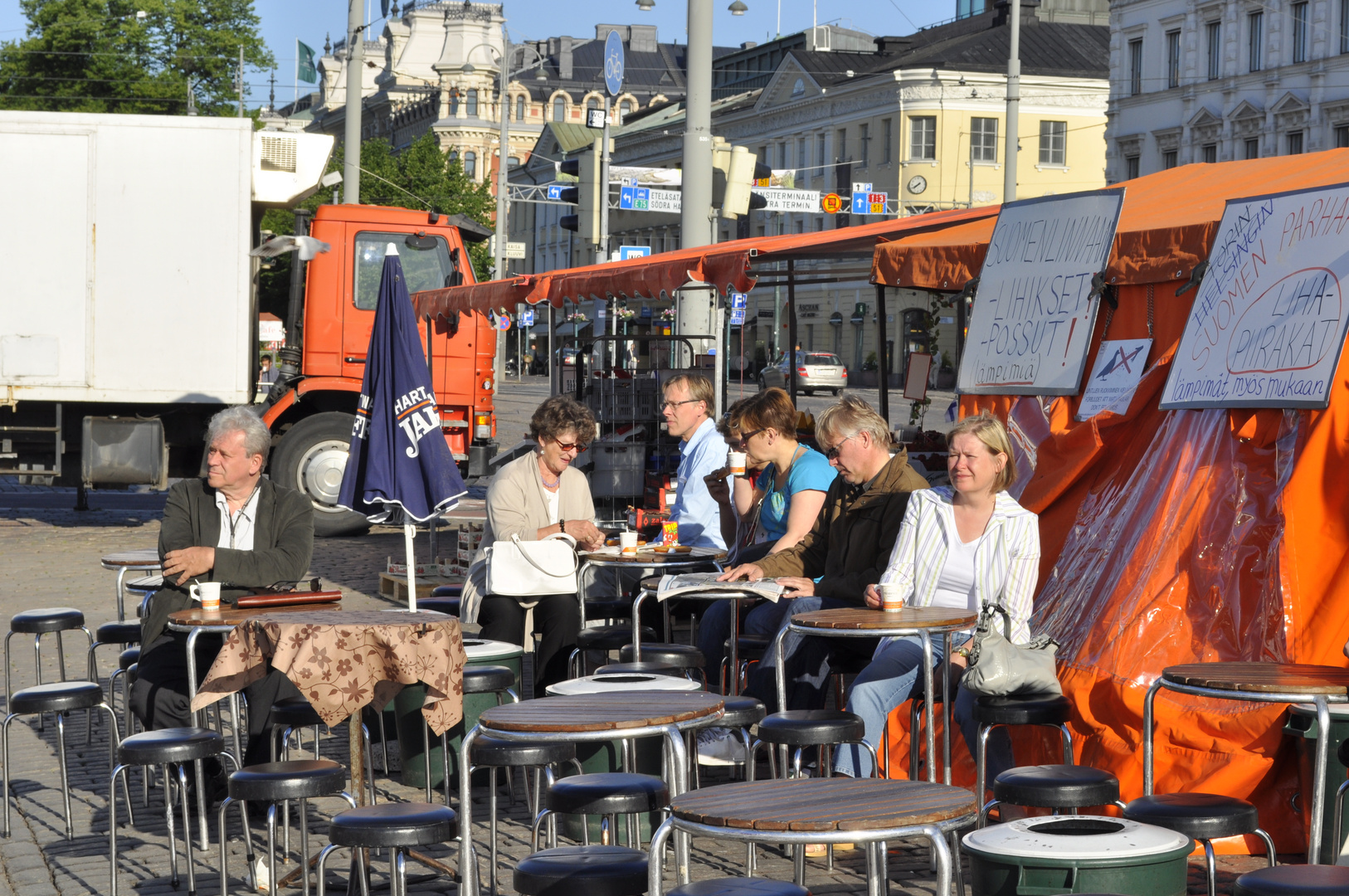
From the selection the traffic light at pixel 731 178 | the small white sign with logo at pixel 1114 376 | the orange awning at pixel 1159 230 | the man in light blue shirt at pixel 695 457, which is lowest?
the man in light blue shirt at pixel 695 457

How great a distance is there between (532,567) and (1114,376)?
8.71ft

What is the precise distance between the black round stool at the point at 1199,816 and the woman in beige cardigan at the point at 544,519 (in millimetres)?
3531

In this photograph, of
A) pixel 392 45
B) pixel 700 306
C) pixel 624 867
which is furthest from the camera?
pixel 392 45

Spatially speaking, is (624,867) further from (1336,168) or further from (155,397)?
(155,397)

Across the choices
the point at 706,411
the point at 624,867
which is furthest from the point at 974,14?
the point at 624,867

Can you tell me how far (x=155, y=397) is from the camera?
577 inches

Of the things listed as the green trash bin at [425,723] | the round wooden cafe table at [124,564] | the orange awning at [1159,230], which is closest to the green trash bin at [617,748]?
the green trash bin at [425,723]

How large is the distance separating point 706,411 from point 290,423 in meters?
7.75

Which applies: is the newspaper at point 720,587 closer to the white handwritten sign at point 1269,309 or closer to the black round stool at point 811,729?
the black round stool at point 811,729

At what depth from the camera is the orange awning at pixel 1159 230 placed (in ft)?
22.5

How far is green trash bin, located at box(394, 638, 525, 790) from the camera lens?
21.4ft

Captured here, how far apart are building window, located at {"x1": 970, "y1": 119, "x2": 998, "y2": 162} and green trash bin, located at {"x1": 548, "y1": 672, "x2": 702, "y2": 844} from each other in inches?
2294

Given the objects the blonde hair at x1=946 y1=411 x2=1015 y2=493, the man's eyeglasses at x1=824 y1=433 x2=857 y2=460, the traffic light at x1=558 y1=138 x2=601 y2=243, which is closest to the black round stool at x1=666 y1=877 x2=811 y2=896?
the blonde hair at x1=946 y1=411 x2=1015 y2=493

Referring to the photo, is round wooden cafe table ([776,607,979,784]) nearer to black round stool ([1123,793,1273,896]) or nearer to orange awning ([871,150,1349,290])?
black round stool ([1123,793,1273,896])
